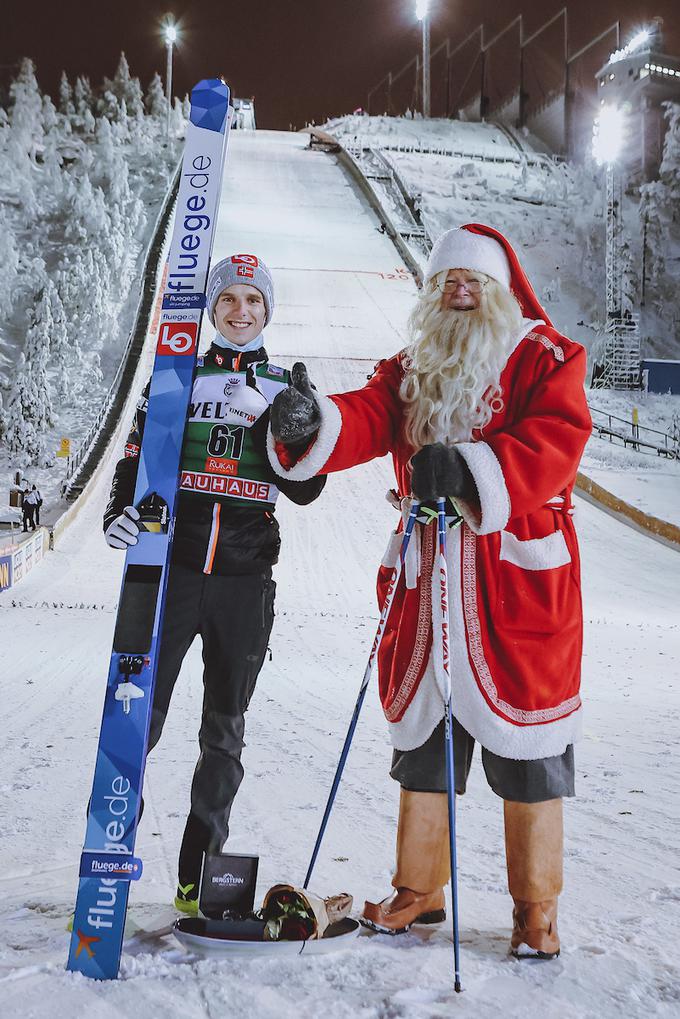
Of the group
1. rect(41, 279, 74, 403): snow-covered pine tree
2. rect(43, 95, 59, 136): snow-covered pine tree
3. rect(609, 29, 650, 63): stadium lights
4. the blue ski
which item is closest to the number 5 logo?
the blue ski

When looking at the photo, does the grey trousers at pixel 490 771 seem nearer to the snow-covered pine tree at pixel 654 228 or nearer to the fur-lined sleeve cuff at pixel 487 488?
the fur-lined sleeve cuff at pixel 487 488

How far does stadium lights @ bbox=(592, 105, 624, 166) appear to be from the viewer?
28.9 meters

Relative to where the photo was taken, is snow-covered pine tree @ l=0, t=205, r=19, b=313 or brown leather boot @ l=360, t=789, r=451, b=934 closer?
brown leather boot @ l=360, t=789, r=451, b=934

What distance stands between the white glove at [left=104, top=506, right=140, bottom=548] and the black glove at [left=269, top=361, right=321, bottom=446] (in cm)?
42

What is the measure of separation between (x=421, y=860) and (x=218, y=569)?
3.03 ft

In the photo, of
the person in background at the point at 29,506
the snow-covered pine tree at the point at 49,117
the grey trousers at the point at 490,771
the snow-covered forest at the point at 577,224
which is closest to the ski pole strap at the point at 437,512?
the grey trousers at the point at 490,771

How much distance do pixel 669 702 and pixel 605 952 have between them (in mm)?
3542

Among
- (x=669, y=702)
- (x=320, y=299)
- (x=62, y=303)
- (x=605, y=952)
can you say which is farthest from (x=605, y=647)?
(x=62, y=303)

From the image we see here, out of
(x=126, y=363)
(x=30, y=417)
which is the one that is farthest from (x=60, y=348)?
(x=30, y=417)

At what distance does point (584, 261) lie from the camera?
1150 inches

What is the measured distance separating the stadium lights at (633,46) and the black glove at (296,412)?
4100 centimetres

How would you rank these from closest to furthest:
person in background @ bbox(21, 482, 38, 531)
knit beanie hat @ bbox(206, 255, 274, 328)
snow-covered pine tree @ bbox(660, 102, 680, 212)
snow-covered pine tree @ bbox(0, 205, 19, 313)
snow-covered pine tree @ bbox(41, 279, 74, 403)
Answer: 1. knit beanie hat @ bbox(206, 255, 274, 328)
2. person in background @ bbox(21, 482, 38, 531)
3. snow-covered pine tree @ bbox(41, 279, 74, 403)
4. snow-covered pine tree @ bbox(0, 205, 19, 313)
5. snow-covered pine tree @ bbox(660, 102, 680, 212)

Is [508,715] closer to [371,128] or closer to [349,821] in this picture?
[349,821]

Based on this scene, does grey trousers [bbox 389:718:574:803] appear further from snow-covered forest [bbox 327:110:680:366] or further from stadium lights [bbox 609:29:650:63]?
stadium lights [bbox 609:29:650:63]
